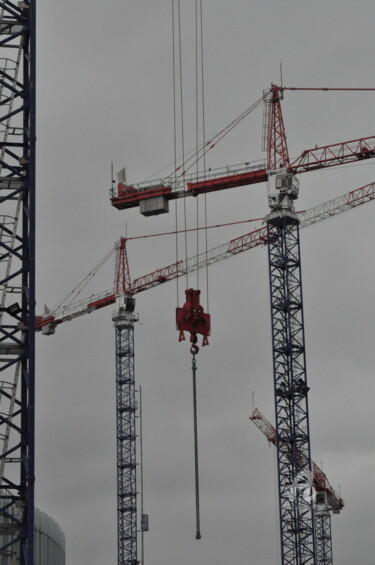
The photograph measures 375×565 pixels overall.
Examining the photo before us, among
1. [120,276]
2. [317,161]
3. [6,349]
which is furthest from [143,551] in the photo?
[6,349]

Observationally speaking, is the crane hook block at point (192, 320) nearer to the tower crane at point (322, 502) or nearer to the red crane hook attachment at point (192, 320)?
the red crane hook attachment at point (192, 320)

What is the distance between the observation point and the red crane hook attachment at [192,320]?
57.7 m

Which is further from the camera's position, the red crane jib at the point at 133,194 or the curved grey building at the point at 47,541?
the red crane jib at the point at 133,194

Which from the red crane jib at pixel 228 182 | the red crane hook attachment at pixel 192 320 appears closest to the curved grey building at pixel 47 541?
the red crane hook attachment at pixel 192 320

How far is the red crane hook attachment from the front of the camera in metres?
57.7

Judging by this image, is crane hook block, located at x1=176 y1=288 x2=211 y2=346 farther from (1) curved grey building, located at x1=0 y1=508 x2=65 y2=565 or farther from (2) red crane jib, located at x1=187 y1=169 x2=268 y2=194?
(2) red crane jib, located at x1=187 y1=169 x2=268 y2=194

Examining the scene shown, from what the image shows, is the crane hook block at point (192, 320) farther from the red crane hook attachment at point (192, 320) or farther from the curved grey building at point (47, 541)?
the curved grey building at point (47, 541)

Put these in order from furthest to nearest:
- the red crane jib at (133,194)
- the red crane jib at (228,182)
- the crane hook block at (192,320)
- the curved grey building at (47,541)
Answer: the red crane jib at (133,194), the red crane jib at (228,182), the curved grey building at (47,541), the crane hook block at (192,320)

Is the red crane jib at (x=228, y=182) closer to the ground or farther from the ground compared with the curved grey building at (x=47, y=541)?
farther from the ground

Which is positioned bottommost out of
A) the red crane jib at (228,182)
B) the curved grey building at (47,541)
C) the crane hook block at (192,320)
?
the curved grey building at (47,541)

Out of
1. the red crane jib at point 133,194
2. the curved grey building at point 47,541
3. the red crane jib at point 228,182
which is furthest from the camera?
the red crane jib at point 133,194

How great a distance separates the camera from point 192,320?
57.9 m

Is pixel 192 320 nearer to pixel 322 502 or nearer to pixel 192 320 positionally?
pixel 192 320

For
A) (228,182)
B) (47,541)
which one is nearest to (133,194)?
(228,182)
